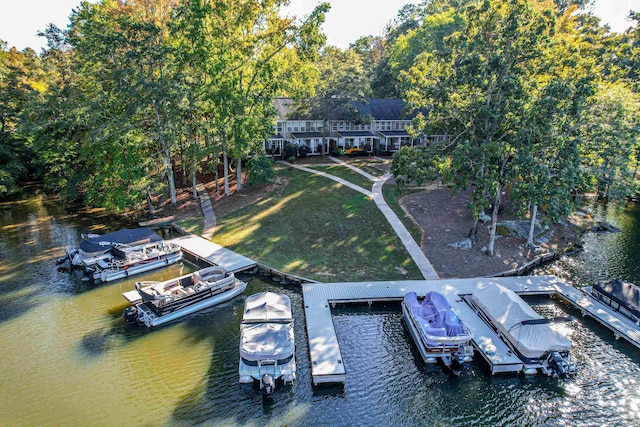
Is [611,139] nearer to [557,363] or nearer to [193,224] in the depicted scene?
[557,363]

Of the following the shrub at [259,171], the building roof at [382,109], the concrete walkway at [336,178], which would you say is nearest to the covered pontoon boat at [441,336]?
the concrete walkway at [336,178]

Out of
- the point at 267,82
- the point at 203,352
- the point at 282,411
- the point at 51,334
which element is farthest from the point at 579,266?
the point at 51,334

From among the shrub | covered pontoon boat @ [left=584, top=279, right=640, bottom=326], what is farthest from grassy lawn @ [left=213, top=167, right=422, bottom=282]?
covered pontoon boat @ [left=584, top=279, right=640, bottom=326]

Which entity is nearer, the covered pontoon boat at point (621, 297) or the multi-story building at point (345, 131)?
the covered pontoon boat at point (621, 297)

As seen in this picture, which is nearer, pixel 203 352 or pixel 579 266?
pixel 203 352

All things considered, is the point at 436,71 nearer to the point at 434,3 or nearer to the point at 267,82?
the point at 267,82

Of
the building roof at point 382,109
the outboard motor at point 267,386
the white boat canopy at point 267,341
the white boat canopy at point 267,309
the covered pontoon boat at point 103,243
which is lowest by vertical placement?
the outboard motor at point 267,386

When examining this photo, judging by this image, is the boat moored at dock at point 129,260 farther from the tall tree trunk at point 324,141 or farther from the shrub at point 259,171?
the tall tree trunk at point 324,141
